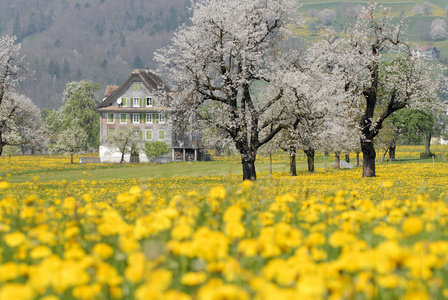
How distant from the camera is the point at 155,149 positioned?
70.1 m

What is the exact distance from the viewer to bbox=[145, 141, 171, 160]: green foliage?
229ft

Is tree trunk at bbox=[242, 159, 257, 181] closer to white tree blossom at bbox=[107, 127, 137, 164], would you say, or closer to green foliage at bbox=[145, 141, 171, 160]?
white tree blossom at bbox=[107, 127, 137, 164]

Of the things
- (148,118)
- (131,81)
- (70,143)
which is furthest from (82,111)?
(148,118)

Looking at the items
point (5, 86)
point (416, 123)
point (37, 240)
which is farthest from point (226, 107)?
point (416, 123)

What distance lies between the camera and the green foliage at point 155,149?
69812mm

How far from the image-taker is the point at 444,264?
2586 mm

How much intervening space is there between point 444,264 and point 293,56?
25.2 meters

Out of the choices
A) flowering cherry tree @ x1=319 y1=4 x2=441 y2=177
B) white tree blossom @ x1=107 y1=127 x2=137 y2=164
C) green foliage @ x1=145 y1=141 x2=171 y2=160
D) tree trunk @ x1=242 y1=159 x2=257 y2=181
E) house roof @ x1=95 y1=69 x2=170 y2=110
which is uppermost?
house roof @ x1=95 y1=69 x2=170 y2=110

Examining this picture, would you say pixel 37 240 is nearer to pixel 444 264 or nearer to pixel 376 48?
pixel 444 264

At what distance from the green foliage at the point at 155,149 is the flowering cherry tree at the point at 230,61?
148 ft

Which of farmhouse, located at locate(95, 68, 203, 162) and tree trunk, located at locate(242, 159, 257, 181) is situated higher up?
farmhouse, located at locate(95, 68, 203, 162)

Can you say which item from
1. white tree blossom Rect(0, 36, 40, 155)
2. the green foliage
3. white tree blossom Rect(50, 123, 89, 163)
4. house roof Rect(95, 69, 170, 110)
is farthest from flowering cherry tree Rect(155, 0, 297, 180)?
white tree blossom Rect(50, 123, 89, 163)

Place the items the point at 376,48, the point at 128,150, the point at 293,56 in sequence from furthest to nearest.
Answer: the point at 128,150 → the point at 376,48 → the point at 293,56

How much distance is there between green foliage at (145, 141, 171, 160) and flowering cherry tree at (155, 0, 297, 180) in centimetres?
4515
